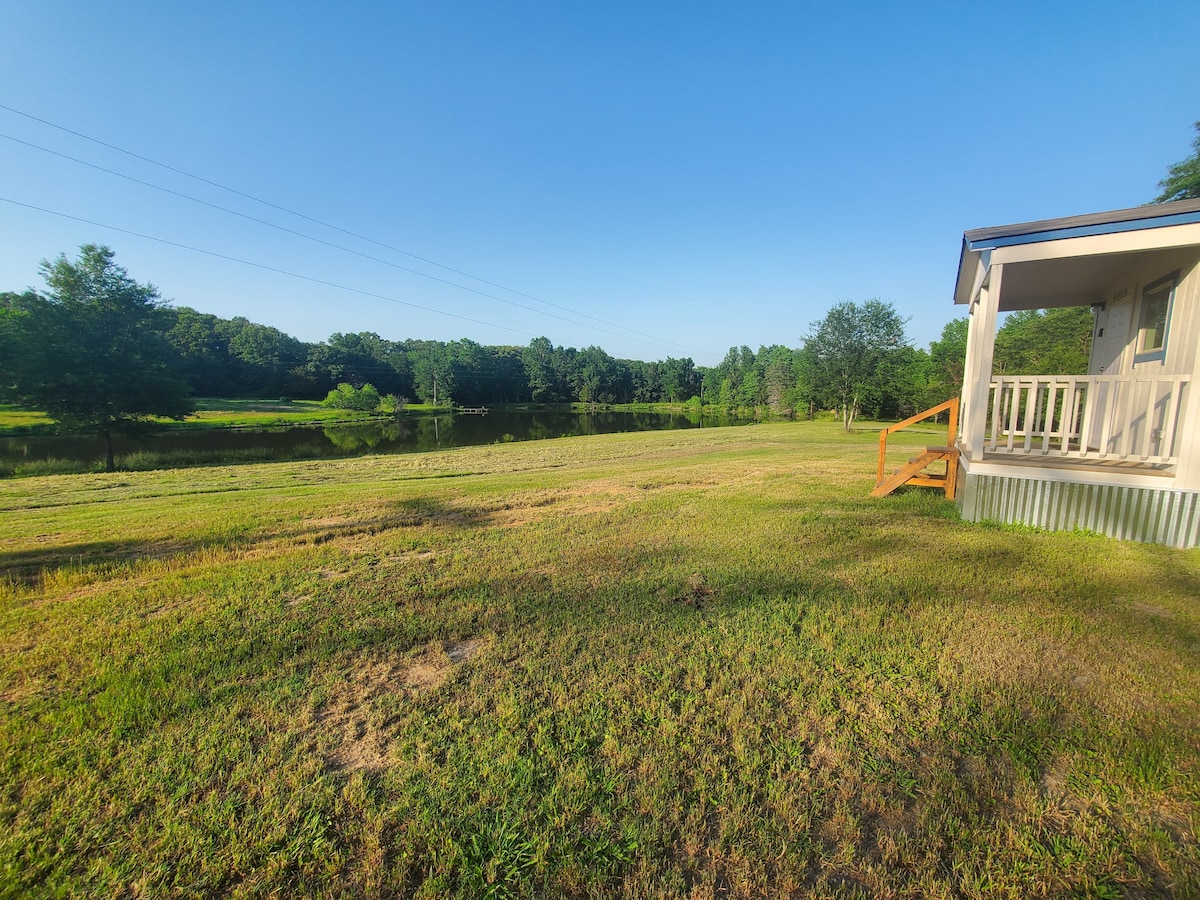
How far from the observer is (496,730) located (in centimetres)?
249

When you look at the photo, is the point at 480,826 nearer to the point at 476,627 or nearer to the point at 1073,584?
the point at 476,627

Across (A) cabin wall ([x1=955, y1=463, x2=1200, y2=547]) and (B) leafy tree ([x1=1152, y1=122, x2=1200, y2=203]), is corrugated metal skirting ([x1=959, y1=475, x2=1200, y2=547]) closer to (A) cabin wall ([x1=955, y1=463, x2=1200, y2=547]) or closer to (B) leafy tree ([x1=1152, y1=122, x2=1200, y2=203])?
(A) cabin wall ([x1=955, y1=463, x2=1200, y2=547])

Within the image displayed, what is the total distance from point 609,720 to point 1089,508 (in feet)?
21.0

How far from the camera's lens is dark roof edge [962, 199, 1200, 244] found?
5.05 metres

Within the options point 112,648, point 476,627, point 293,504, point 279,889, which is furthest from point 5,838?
point 293,504

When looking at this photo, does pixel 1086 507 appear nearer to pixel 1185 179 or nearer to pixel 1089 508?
pixel 1089 508

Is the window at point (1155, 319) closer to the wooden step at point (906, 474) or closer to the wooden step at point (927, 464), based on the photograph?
the wooden step at point (927, 464)

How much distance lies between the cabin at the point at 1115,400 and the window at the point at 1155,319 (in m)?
0.02

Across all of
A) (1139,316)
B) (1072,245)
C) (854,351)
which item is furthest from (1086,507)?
(854,351)

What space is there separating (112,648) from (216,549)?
8.03 feet

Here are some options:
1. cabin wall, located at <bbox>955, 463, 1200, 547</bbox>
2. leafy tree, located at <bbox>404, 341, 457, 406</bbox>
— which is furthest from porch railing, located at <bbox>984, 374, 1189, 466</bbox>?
leafy tree, located at <bbox>404, 341, 457, 406</bbox>

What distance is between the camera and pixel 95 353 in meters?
22.9

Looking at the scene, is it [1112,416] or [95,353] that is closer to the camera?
[1112,416]

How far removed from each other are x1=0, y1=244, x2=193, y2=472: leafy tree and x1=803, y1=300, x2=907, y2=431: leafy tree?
115 feet
